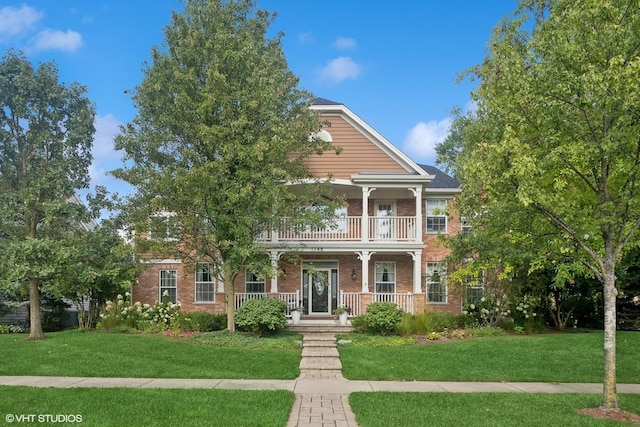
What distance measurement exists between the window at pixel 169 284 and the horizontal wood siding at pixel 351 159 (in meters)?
7.23

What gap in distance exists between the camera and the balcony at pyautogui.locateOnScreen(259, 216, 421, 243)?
1900cm

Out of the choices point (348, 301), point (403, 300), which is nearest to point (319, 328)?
point (348, 301)

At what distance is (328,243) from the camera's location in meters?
18.8

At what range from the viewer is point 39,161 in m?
16.0

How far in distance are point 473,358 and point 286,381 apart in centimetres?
510

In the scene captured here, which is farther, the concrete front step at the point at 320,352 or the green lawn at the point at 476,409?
the concrete front step at the point at 320,352

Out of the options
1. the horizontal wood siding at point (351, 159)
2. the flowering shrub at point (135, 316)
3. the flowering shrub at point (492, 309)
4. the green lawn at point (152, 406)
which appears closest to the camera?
the green lawn at point (152, 406)

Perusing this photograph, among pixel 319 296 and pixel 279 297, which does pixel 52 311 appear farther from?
pixel 319 296

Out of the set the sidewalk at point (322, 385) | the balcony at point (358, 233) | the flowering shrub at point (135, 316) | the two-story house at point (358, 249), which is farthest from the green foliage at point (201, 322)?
the sidewalk at point (322, 385)

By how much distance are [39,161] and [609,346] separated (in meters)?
16.2

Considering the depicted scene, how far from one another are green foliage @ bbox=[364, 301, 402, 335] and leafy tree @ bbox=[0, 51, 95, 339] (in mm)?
9547

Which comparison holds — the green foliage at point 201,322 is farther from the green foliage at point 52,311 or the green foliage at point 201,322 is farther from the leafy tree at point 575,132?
the leafy tree at point 575,132

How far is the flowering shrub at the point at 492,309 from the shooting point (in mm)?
17156

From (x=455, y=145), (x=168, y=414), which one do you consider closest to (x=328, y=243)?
(x=168, y=414)
